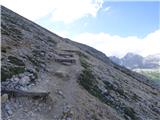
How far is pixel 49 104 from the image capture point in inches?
1091

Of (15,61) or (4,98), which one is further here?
(15,61)

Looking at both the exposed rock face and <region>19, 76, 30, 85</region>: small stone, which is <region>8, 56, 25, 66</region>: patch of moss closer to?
the exposed rock face

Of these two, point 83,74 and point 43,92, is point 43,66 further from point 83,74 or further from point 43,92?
point 43,92

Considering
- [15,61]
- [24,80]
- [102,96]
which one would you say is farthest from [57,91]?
[102,96]

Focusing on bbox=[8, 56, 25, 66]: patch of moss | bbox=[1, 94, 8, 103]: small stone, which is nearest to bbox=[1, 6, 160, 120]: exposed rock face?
bbox=[8, 56, 25, 66]: patch of moss

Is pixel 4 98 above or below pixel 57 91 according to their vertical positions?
below

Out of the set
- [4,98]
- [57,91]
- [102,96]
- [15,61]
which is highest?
[15,61]

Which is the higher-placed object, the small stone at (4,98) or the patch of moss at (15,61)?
the patch of moss at (15,61)

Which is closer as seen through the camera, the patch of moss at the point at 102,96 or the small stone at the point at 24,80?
the small stone at the point at 24,80

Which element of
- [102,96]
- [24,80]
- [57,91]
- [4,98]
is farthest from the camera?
[102,96]

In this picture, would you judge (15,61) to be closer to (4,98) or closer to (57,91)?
(57,91)

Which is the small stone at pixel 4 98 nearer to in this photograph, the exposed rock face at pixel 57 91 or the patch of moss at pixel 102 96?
the exposed rock face at pixel 57 91

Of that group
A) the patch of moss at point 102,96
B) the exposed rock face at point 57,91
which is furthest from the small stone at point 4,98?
the patch of moss at point 102,96

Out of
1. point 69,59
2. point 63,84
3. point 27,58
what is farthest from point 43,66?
point 69,59
